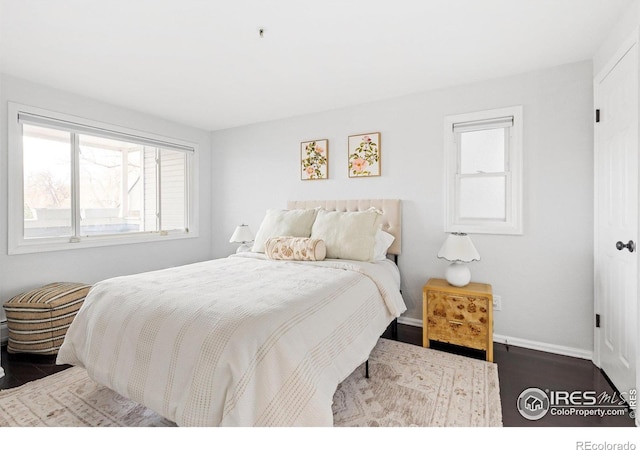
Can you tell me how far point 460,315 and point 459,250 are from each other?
523mm

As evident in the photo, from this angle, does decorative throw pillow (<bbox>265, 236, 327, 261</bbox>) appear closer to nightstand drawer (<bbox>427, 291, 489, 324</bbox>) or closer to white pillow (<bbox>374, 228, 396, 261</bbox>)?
white pillow (<bbox>374, 228, 396, 261</bbox>)

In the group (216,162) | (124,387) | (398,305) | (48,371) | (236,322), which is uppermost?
(216,162)

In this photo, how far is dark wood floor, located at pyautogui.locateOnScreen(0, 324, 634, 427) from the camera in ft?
5.58

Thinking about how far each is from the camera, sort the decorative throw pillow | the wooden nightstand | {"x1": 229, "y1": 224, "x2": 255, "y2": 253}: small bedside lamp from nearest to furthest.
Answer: the wooden nightstand, the decorative throw pillow, {"x1": 229, "y1": 224, "x2": 255, "y2": 253}: small bedside lamp

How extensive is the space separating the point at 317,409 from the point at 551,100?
291cm

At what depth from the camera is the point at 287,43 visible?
220 centimetres

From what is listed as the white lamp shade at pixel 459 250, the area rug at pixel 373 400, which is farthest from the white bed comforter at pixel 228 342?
the white lamp shade at pixel 459 250

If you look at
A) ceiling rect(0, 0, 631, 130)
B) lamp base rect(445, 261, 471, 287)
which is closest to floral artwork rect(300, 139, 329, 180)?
ceiling rect(0, 0, 631, 130)

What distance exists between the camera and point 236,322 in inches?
53.4

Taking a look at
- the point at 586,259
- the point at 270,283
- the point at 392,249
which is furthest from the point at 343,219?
the point at 586,259

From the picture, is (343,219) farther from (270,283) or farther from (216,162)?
(216,162)

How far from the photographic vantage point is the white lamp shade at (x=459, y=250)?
2.49 meters

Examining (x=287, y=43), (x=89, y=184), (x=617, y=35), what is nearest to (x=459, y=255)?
(x=617, y=35)
